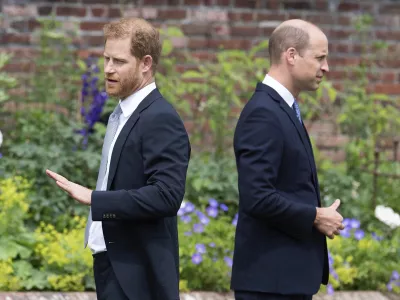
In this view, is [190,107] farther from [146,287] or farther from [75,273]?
[146,287]

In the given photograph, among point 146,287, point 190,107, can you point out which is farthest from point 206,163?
point 146,287

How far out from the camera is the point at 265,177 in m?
3.98

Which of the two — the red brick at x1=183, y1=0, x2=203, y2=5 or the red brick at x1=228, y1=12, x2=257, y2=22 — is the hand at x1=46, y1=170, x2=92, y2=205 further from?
the red brick at x1=228, y1=12, x2=257, y2=22

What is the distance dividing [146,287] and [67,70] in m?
3.89

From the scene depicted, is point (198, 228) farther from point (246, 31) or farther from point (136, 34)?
point (136, 34)

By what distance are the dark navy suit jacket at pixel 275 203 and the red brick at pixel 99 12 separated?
384cm

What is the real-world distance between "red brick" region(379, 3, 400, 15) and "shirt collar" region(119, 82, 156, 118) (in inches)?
188

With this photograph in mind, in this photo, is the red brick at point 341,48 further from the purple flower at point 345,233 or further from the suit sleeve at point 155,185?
the suit sleeve at point 155,185

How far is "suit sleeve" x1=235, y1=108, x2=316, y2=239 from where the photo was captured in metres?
3.99

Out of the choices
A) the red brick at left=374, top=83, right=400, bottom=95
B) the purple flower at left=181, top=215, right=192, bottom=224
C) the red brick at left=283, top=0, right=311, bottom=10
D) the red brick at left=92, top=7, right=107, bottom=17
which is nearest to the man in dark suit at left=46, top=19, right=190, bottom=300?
the purple flower at left=181, top=215, right=192, bottom=224

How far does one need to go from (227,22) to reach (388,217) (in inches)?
91.2

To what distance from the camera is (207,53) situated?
26.2 ft

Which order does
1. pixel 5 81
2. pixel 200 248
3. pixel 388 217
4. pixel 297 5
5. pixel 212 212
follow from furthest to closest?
pixel 297 5 → pixel 5 81 → pixel 388 217 → pixel 212 212 → pixel 200 248

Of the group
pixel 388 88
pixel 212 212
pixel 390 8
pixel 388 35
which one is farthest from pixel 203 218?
pixel 390 8
